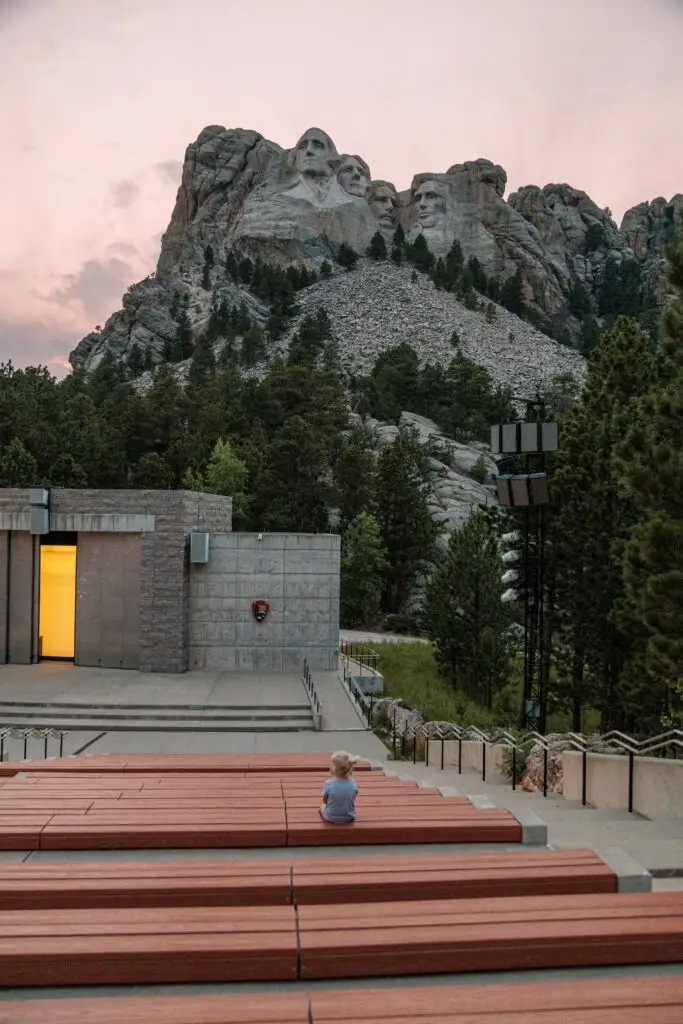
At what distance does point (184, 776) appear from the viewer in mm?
8219

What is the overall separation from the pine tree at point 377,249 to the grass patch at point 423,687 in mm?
103537

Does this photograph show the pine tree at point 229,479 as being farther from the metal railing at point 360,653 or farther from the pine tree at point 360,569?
the metal railing at point 360,653

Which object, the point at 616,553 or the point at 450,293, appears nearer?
the point at 616,553

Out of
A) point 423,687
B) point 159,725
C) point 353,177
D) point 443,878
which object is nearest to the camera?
point 443,878

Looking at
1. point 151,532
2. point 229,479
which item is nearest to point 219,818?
point 151,532

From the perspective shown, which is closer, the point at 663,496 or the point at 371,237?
the point at 663,496

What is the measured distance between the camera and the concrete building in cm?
2075

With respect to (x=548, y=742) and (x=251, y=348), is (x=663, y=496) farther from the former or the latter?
(x=251, y=348)

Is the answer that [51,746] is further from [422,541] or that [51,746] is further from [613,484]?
[422,541]

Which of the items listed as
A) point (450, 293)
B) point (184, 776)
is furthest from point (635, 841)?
point (450, 293)

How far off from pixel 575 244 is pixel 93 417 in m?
130

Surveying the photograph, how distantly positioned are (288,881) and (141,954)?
0.97m

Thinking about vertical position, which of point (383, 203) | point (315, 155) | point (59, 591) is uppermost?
A: point (315, 155)

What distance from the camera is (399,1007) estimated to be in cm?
260
